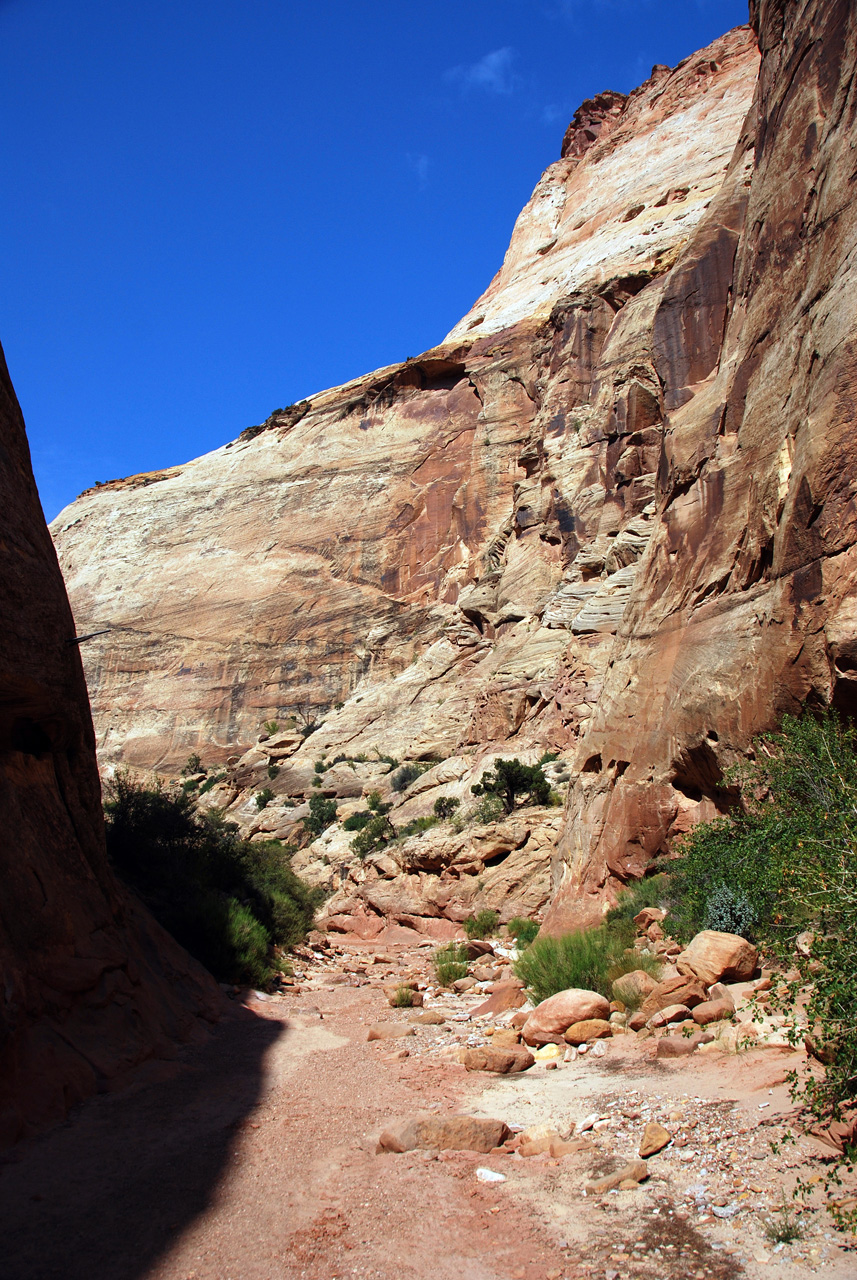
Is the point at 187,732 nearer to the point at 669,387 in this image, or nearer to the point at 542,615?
the point at 542,615

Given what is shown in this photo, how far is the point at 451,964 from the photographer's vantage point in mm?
11688

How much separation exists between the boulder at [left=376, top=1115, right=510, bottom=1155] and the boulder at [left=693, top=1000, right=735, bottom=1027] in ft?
6.23

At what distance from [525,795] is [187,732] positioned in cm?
3276

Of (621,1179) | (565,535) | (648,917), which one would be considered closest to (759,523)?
(648,917)

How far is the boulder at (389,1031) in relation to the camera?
27.3ft

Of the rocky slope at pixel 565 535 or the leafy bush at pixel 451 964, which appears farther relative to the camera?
the leafy bush at pixel 451 964

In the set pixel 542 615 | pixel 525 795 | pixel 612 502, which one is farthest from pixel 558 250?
pixel 525 795

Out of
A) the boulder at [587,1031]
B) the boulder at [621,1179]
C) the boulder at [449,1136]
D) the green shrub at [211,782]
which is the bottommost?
the boulder at [587,1031]

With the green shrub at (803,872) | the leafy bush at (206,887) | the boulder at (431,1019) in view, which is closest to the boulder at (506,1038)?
the boulder at (431,1019)

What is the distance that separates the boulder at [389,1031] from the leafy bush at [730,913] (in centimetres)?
353

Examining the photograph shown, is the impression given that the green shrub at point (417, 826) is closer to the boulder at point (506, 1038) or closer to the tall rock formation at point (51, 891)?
the tall rock formation at point (51, 891)

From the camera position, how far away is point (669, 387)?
57.5ft

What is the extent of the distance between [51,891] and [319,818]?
21508 mm

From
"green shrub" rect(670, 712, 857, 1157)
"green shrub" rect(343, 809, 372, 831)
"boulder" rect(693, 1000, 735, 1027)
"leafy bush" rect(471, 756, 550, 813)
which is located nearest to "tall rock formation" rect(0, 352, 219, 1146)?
"boulder" rect(693, 1000, 735, 1027)
